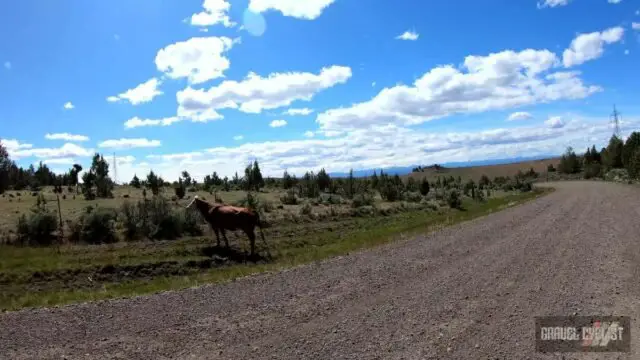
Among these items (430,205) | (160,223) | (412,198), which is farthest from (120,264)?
(412,198)

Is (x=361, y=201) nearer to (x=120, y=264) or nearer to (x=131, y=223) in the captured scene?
(x=131, y=223)

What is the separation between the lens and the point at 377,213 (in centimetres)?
3953

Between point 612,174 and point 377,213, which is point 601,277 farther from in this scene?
point 612,174

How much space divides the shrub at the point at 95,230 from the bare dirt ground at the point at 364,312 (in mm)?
14690

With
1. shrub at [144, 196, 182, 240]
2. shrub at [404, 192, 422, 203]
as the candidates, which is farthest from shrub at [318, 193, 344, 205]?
shrub at [144, 196, 182, 240]

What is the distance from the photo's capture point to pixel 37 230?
24625 millimetres

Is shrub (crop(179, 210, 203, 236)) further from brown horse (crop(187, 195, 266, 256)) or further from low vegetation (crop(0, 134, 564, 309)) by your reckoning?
brown horse (crop(187, 195, 266, 256))

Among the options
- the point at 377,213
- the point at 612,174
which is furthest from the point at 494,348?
the point at 612,174

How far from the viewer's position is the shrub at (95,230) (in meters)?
24.8

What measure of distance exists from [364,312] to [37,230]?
69.3 ft

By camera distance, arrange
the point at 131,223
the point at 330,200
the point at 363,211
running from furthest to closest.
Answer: the point at 330,200 < the point at 363,211 < the point at 131,223

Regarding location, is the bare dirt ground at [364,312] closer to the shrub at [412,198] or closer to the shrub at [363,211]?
the shrub at [363,211]

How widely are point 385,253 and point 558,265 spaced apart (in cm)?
524

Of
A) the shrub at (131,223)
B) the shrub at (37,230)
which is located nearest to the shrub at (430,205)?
the shrub at (131,223)
